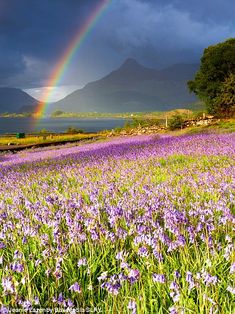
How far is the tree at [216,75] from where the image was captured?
45.9 meters

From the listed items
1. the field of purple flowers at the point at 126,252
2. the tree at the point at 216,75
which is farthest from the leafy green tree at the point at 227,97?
the field of purple flowers at the point at 126,252

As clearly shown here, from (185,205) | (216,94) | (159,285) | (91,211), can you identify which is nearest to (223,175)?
(185,205)

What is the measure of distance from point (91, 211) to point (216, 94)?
46566 millimetres

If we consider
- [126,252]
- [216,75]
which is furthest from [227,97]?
[126,252]

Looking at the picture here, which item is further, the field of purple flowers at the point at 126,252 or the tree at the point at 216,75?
the tree at the point at 216,75

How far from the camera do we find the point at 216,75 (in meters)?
47.4

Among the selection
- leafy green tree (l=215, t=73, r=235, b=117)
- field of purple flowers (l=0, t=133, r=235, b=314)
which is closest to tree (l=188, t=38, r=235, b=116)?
leafy green tree (l=215, t=73, r=235, b=117)

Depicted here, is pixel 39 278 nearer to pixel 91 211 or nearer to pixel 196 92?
pixel 91 211

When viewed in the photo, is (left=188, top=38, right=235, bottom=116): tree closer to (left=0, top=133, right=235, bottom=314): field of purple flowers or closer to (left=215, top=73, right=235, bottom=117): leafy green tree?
(left=215, top=73, right=235, bottom=117): leafy green tree

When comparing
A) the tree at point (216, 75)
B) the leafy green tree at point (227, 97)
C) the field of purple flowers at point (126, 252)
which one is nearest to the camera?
the field of purple flowers at point (126, 252)

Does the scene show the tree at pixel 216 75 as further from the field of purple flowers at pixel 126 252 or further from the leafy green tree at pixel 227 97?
the field of purple flowers at pixel 126 252

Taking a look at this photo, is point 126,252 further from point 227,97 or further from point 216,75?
point 216,75

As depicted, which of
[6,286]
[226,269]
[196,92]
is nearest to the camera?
[6,286]

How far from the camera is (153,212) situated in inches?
142
